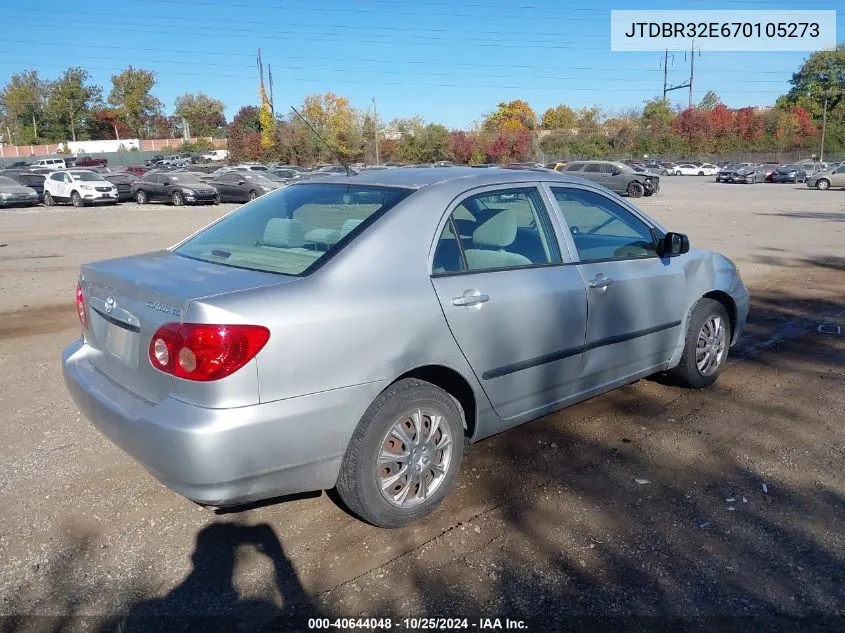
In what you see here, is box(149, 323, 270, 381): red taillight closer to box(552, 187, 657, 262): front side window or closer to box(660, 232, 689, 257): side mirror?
box(552, 187, 657, 262): front side window

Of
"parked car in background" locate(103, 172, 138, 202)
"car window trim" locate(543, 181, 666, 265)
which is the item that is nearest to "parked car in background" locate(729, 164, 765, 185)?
"parked car in background" locate(103, 172, 138, 202)

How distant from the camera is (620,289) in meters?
4.30

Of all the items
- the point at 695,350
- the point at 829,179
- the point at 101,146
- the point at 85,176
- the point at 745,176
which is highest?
the point at 101,146

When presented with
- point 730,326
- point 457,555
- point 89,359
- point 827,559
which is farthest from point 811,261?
point 89,359

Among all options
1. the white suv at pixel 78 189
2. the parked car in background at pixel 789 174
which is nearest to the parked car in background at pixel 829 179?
the parked car in background at pixel 789 174

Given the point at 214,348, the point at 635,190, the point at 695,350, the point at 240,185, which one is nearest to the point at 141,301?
the point at 214,348

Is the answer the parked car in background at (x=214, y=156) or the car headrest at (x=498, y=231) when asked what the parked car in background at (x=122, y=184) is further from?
the parked car in background at (x=214, y=156)

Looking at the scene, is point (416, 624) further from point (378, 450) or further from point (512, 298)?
point (512, 298)

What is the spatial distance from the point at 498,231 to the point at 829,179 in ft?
132

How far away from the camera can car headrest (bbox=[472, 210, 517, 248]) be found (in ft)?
12.8

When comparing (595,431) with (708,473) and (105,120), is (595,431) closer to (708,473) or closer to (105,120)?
(708,473)

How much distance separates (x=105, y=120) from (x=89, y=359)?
114 metres

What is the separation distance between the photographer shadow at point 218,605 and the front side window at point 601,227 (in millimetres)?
2420

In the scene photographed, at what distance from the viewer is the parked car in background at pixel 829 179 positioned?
37062mm
